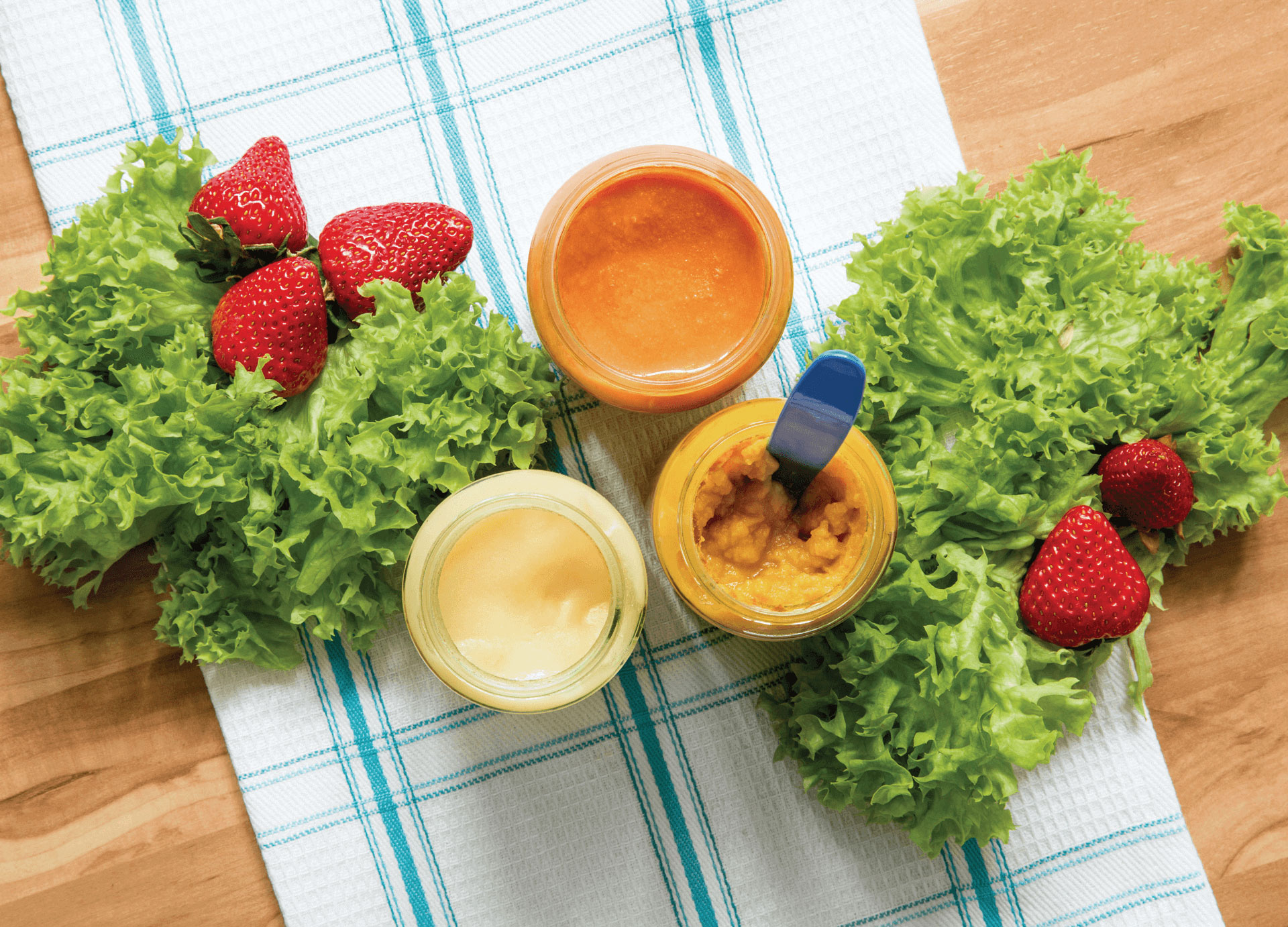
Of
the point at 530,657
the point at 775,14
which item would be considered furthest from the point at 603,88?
the point at 530,657

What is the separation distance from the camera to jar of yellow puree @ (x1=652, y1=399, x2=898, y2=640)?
99 cm

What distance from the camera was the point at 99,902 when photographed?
125 cm

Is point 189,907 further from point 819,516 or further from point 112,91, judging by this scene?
point 112,91

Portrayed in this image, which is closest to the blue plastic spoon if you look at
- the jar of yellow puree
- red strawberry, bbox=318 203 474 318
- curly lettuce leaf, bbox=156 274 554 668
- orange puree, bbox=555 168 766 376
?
the jar of yellow puree

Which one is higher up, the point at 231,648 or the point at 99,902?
the point at 231,648

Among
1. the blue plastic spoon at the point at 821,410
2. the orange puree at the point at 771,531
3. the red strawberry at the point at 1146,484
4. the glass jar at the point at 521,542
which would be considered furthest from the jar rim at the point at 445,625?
the red strawberry at the point at 1146,484

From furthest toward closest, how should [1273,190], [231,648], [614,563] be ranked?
[1273,190], [231,648], [614,563]

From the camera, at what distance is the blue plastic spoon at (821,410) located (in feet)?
2.91

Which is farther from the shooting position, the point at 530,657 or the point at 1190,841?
the point at 1190,841

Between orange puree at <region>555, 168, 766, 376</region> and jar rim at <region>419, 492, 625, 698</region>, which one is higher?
orange puree at <region>555, 168, 766, 376</region>

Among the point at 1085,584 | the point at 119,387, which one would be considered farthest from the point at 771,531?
the point at 119,387

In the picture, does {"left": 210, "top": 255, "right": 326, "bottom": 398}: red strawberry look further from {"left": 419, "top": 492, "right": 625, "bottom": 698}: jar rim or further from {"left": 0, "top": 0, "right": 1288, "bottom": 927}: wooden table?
{"left": 0, "top": 0, "right": 1288, "bottom": 927}: wooden table

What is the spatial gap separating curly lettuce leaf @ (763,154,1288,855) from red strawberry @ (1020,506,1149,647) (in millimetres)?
32

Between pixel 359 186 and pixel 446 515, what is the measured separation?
53 cm
